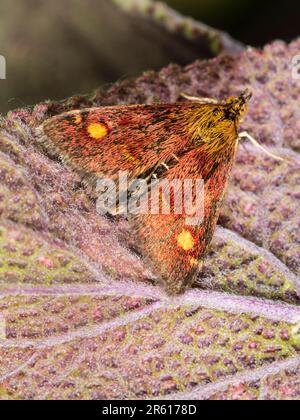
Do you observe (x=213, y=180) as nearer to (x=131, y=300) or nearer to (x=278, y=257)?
(x=278, y=257)

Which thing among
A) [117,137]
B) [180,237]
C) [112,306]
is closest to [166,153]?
[117,137]

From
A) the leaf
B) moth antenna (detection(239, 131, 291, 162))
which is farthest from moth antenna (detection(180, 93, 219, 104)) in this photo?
the leaf

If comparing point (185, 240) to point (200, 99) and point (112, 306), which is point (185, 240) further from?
point (200, 99)

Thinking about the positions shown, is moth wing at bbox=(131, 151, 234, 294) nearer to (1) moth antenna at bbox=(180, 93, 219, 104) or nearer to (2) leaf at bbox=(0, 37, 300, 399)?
(2) leaf at bbox=(0, 37, 300, 399)

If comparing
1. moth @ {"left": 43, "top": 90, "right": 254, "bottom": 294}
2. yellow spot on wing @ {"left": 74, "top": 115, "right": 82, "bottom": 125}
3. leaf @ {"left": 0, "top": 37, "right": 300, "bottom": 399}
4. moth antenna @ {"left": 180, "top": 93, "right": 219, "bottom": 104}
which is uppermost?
moth antenna @ {"left": 180, "top": 93, "right": 219, "bottom": 104}

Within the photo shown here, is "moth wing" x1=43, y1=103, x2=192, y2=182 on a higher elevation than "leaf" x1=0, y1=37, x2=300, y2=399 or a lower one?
higher
